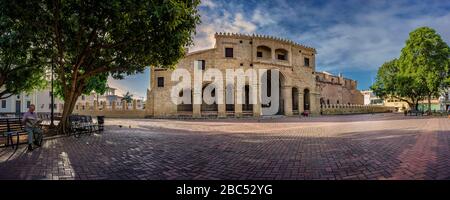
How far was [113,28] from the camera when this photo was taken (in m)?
10.2

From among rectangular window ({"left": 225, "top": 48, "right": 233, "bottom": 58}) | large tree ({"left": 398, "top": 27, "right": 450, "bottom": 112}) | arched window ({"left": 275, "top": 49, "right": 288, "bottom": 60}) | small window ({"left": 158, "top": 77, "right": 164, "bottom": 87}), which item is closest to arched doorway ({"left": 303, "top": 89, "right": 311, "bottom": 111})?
arched window ({"left": 275, "top": 49, "right": 288, "bottom": 60})

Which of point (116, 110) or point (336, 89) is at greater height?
point (336, 89)

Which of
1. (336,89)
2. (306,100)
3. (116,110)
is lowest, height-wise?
(116,110)

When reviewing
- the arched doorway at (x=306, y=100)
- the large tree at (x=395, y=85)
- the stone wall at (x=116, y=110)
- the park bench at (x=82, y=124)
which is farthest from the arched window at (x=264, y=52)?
the park bench at (x=82, y=124)

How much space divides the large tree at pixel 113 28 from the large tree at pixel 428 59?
109 ft

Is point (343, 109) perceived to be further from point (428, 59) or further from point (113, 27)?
point (113, 27)

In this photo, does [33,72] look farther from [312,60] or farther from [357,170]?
[312,60]

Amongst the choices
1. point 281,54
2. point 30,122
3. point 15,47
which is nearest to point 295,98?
point 281,54

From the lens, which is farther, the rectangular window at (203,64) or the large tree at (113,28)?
the rectangular window at (203,64)

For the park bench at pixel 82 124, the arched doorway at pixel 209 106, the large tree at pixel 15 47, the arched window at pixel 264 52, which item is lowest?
the park bench at pixel 82 124

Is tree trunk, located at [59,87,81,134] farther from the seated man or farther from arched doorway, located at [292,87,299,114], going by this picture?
arched doorway, located at [292,87,299,114]

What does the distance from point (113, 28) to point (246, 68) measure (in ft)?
78.1

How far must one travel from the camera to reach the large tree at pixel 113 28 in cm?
848

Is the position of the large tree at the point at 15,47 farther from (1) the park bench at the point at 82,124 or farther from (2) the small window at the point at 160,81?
(2) the small window at the point at 160,81
